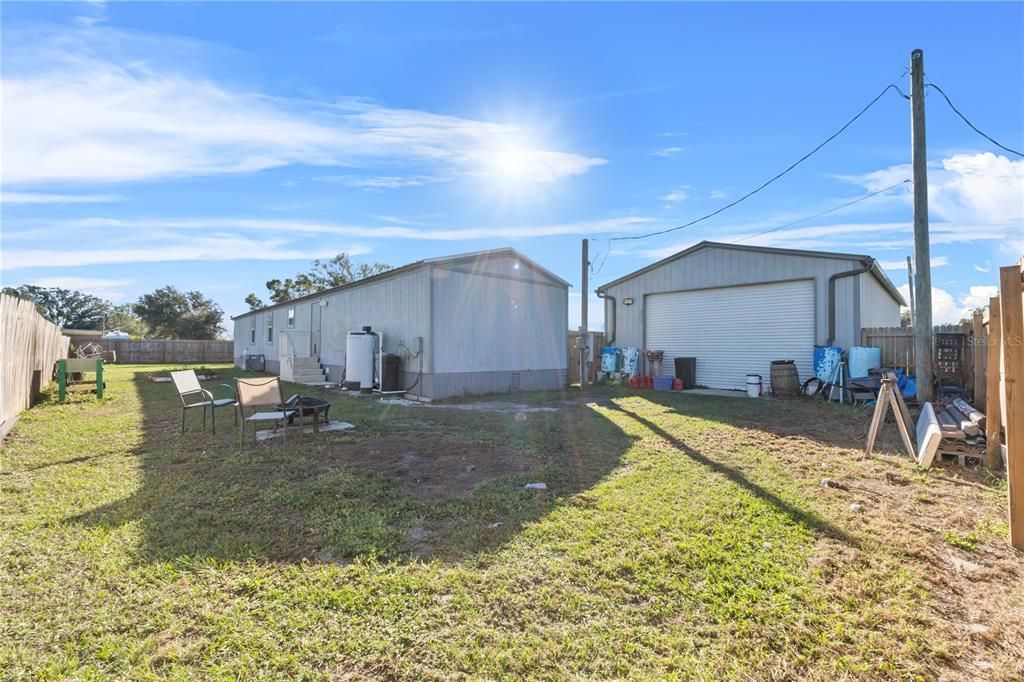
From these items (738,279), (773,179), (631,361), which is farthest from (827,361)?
(631,361)

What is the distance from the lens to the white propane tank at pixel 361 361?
12.1 metres

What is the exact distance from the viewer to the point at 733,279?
500 inches

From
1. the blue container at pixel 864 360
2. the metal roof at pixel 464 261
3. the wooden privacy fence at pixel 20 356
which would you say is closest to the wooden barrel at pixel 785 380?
the blue container at pixel 864 360

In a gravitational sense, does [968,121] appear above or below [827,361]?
above

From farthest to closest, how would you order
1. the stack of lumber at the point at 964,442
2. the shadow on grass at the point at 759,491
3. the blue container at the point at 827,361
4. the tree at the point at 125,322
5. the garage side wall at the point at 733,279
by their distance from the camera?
1. the tree at the point at 125,322
2. the garage side wall at the point at 733,279
3. the blue container at the point at 827,361
4. the stack of lumber at the point at 964,442
5. the shadow on grass at the point at 759,491

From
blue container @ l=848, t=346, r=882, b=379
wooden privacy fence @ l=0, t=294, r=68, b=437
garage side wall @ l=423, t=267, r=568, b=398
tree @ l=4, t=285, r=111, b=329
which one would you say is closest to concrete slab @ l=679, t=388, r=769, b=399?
blue container @ l=848, t=346, r=882, b=379

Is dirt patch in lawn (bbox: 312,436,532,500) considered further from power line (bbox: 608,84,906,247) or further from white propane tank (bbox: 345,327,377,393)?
power line (bbox: 608,84,906,247)

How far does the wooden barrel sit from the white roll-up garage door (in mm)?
487

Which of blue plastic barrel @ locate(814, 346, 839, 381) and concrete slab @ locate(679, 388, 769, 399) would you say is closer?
blue plastic barrel @ locate(814, 346, 839, 381)

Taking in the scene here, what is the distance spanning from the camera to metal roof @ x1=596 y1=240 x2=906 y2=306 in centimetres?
1086

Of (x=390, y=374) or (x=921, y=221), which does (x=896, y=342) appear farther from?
(x=390, y=374)

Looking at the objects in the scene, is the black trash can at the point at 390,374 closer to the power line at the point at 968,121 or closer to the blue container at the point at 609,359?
the blue container at the point at 609,359

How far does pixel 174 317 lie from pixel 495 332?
41.1 m

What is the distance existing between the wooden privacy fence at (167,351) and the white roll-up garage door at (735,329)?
2916cm
